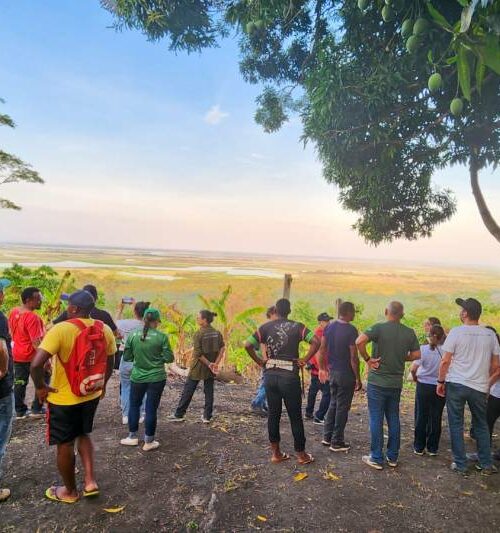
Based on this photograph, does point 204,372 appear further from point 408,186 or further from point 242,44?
point 242,44

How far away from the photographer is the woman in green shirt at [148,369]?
4.70 meters

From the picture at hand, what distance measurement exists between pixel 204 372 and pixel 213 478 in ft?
5.90

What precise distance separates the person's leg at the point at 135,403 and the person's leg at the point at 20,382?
1791mm

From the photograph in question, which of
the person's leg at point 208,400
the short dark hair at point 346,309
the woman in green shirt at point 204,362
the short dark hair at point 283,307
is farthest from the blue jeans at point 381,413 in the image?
the person's leg at point 208,400

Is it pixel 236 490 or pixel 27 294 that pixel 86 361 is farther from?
pixel 27 294

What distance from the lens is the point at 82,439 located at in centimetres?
358

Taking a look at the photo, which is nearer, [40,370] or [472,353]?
[40,370]

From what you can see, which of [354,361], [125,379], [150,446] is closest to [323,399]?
[354,361]

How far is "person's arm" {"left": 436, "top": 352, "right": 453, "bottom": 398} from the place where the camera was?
443 centimetres

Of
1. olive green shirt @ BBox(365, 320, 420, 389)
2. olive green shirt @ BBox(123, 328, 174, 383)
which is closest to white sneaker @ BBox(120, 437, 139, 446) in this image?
olive green shirt @ BBox(123, 328, 174, 383)

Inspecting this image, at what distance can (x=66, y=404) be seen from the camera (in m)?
3.39

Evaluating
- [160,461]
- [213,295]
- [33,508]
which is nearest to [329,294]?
[213,295]

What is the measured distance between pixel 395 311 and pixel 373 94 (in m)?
3.47

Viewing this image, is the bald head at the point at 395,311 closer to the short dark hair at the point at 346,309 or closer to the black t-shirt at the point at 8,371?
the short dark hair at the point at 346,309
